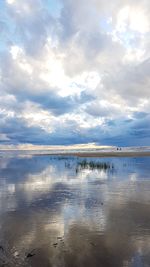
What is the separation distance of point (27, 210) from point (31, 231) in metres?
4.15

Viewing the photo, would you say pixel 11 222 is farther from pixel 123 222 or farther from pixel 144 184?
pixel 144 184

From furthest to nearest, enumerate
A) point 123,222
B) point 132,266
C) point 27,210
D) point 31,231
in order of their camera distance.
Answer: point 27,210 < point 123,222 < point 31,231 < point 132,266

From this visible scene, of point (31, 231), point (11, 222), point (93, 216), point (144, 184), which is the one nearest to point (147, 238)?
point (93, 216)

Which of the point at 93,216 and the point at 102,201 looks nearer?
the point at 93,216

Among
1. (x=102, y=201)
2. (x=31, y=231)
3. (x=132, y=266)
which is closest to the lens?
(x=132, y=266)

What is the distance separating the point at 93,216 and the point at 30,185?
12.3m


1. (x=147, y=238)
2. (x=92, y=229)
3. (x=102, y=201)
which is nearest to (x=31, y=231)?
(x=92, y=229)

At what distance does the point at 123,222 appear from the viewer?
15102mm

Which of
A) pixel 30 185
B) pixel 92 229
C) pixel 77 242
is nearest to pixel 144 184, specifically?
pixel 30 185

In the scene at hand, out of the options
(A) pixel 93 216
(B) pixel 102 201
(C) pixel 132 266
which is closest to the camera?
(C) pixel 132 266

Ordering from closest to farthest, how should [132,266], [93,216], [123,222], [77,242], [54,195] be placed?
[132,266] < [77,242] < [123,222] < [93,216] < [54,195]

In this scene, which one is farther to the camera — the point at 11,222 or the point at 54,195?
the point at 54,195

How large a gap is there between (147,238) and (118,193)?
33.8ft

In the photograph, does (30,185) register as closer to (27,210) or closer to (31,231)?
(27,210)
